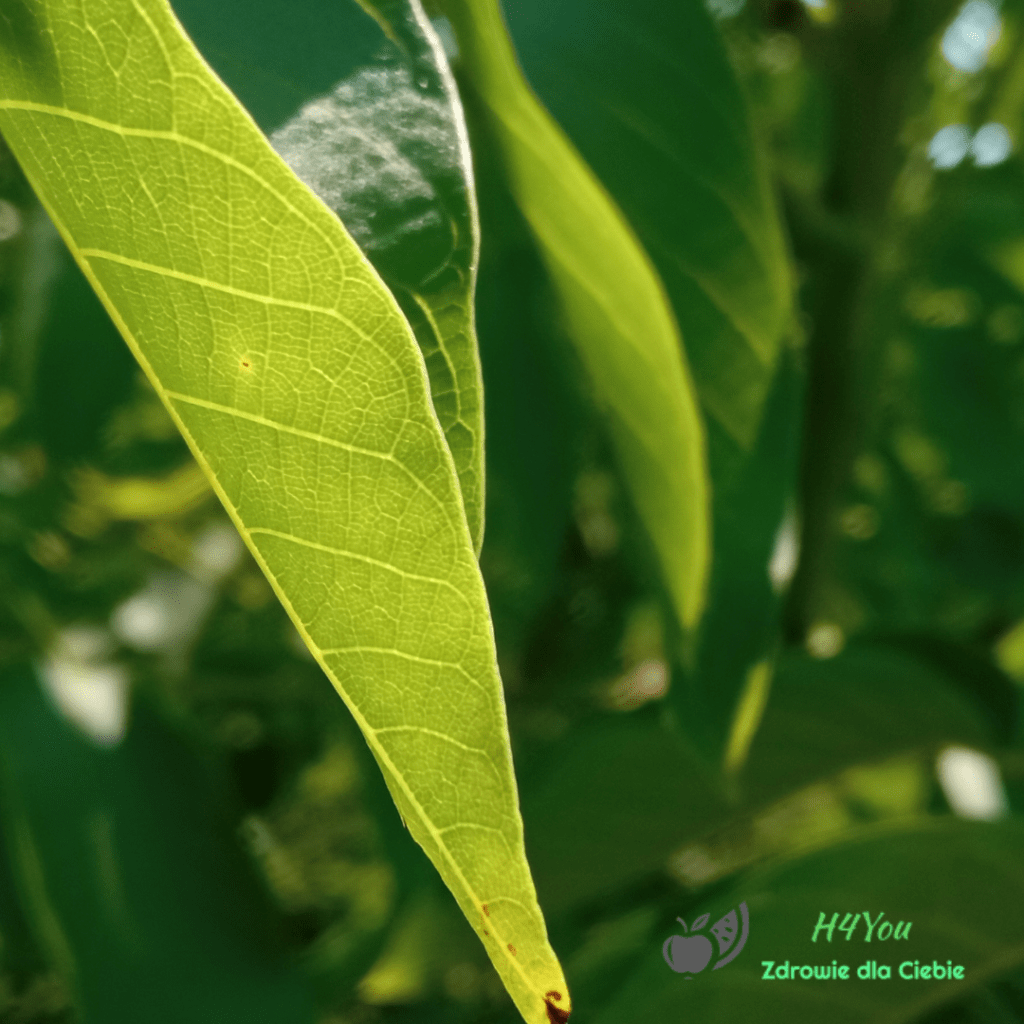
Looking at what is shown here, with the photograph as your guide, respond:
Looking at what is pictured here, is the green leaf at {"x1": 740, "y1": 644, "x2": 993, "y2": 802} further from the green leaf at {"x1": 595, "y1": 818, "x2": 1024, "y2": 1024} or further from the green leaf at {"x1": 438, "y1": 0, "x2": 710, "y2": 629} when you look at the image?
the green leaf at {"x1": 438, "y1": 0, "x2": 710, "y2": 629}

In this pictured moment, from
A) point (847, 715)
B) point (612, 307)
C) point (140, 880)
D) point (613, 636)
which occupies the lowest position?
point (613, 636)

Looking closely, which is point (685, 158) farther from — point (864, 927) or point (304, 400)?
point (864, 927)

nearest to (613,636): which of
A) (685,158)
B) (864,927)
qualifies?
(864,927)

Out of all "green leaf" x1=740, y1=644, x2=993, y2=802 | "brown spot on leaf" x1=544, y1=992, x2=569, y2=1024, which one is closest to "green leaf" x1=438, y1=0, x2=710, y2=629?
"brown spot on leaf" x1=544, y1=992, x2=569, y2=1024

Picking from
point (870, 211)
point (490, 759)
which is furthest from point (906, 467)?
point (490, 759)

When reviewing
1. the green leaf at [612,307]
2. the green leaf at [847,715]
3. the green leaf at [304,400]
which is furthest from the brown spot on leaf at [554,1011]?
the green leaf at [847,715]

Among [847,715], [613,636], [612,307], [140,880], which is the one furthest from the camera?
[613,636]
